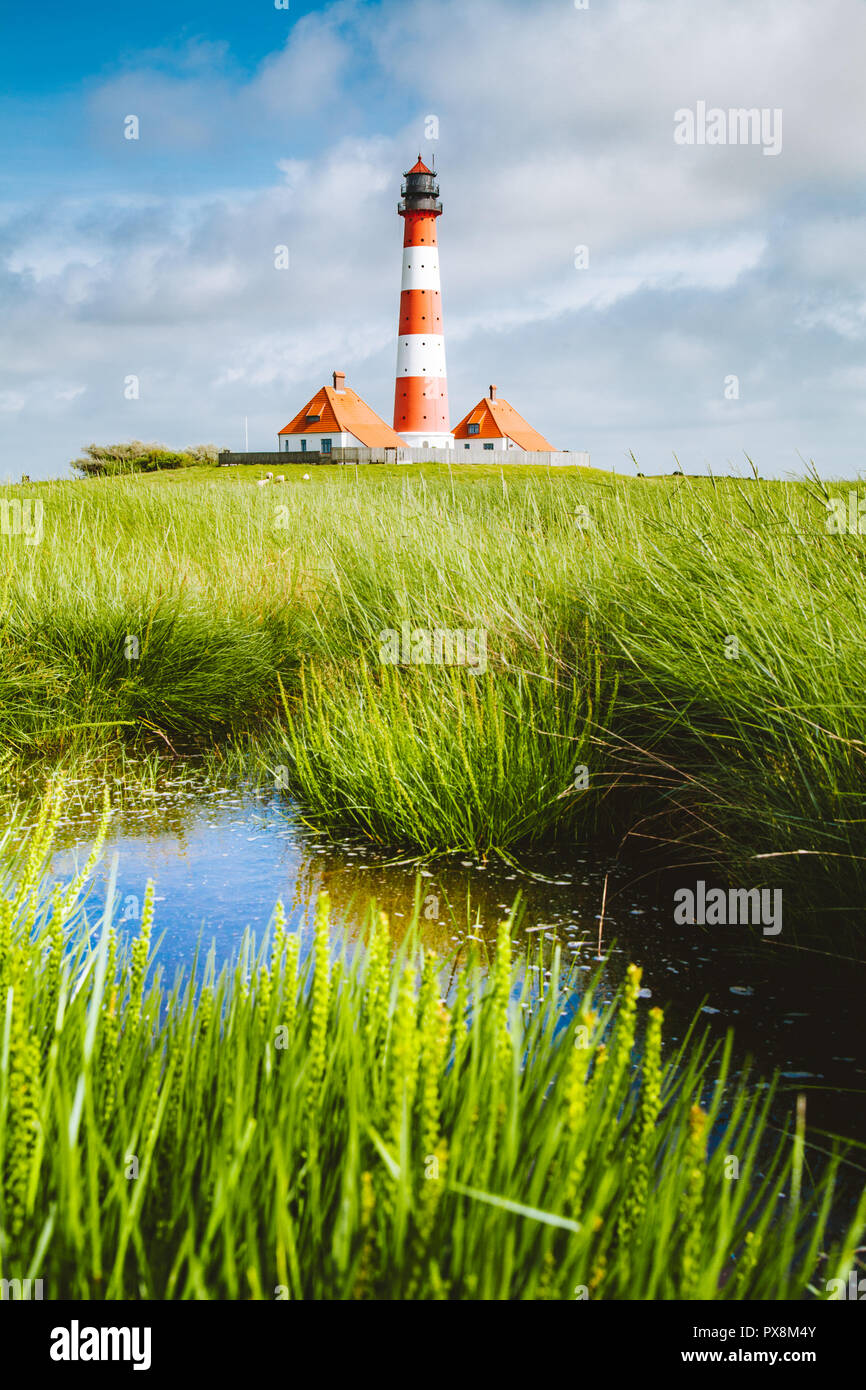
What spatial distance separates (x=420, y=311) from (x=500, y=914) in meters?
37.8

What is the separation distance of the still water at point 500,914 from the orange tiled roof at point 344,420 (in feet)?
127

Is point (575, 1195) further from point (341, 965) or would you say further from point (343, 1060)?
point (341, 965)

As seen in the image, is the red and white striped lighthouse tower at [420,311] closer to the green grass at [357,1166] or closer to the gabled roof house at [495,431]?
the gabled roof house at [495,431]

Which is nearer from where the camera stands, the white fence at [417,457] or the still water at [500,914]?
the still water at [500,914]

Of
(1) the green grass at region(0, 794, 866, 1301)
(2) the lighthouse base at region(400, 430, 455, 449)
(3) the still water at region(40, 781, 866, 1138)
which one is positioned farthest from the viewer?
(2) the lighthouse base at region(400, 430, 455, 449)

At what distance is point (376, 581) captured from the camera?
5621mm

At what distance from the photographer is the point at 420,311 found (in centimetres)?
3781

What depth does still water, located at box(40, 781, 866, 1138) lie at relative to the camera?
256 cm

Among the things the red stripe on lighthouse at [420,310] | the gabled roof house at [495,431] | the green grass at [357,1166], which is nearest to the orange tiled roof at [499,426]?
the gabled roof house at [495,431]

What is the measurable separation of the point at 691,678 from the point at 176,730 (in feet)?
10.8

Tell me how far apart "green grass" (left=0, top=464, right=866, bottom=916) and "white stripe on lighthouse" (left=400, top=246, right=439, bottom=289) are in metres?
33.9

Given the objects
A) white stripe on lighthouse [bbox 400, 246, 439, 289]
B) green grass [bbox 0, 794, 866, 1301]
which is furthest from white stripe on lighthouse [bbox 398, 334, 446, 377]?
green grass [bbox 0, 794, 866, 1301]

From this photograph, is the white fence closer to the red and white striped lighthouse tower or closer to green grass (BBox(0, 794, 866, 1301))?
the red and white striped lighthouse tower

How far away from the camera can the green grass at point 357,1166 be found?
43.9 inches
